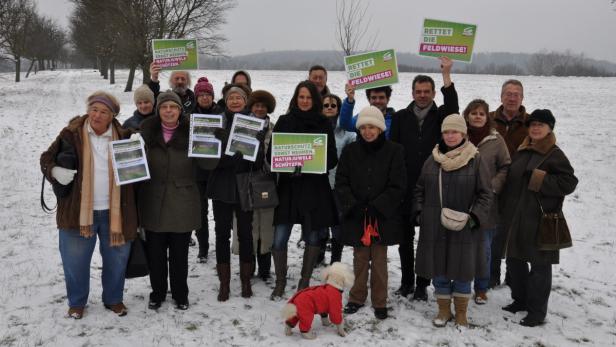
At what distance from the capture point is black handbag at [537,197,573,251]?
486 centimetres

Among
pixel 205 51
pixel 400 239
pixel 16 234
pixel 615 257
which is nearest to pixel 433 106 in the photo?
pixel 400 239

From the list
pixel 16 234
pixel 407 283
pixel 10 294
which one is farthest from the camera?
pixel 16 234

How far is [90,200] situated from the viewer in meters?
4.61

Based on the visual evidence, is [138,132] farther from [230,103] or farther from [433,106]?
[433,106]

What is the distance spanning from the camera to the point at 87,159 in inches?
180

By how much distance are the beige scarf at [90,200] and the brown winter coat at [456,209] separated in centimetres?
334

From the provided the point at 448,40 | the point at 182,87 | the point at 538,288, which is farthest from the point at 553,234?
the point at 182,87

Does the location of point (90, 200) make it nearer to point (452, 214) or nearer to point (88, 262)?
point (88, 262)

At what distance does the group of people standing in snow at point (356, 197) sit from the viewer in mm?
4727

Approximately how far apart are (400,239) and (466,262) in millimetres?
761

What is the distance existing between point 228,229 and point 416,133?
8.73 feet

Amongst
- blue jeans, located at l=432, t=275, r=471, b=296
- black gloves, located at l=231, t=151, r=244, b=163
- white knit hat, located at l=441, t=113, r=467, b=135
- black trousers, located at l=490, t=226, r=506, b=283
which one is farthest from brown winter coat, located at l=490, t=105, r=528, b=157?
black gloves, located at l=231, t=151, r=244, b=163

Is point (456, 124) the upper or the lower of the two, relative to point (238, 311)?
upper

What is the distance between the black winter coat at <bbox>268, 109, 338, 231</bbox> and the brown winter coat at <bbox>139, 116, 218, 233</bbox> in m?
1.06
